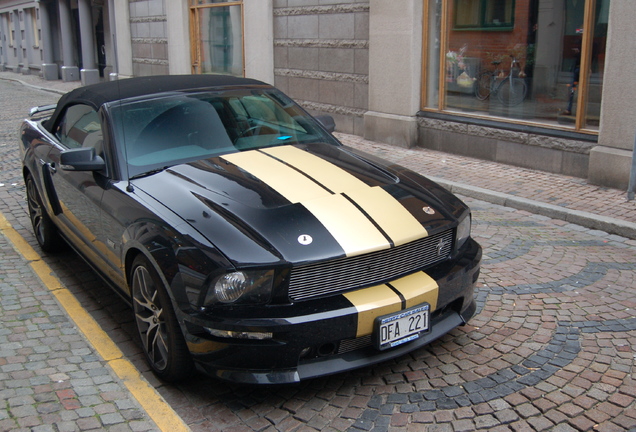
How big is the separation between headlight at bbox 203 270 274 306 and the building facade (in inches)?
230

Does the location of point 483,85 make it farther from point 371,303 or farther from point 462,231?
point 371,303

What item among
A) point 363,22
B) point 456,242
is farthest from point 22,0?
point 456,242

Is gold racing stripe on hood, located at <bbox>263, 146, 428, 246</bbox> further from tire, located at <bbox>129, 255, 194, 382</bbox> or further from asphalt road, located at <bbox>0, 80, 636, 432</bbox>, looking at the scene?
tire, located at <bbox>129, 255, 194, 382</bbox>

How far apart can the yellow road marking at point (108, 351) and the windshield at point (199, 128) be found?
44.4 inches

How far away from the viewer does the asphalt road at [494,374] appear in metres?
3.51

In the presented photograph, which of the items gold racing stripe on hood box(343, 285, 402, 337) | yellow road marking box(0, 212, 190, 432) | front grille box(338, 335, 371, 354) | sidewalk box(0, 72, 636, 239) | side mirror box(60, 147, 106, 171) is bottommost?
yellow road marking box(0, 212, 190, 432)

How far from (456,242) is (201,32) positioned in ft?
48.4

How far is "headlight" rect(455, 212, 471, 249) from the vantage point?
13.6 feet

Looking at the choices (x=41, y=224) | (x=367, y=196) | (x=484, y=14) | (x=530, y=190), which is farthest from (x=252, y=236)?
(x=484, y=14)

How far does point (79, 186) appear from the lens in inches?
193

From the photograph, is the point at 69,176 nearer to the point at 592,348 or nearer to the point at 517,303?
the point at 517,303

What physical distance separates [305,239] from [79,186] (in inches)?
84.9

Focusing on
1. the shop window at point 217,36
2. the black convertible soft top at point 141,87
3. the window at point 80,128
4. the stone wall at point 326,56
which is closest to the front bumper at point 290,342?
the window at point 80,128

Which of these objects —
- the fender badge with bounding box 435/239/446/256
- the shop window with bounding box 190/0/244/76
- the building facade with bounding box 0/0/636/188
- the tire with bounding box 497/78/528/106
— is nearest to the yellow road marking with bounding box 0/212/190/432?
the fender badge with bounding box 435/239/446/256
